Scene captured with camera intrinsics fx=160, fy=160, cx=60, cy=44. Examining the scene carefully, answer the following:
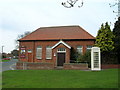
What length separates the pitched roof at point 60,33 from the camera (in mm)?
32603

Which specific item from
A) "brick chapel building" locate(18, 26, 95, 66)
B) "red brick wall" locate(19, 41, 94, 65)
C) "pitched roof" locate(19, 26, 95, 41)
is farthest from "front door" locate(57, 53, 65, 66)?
"pitched roof" locate(19, 26, 95, 41)

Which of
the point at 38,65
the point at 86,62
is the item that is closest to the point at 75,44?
the point at 86,62

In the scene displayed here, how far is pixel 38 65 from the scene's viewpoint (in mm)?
24719

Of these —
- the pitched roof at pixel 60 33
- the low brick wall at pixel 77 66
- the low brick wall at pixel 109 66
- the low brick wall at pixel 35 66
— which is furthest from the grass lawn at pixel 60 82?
the pitched roof at pixel 60 33

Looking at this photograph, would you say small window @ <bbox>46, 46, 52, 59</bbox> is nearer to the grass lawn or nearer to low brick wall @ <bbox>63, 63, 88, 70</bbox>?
low brick wall @ <bbox>63, 63, 88, 70</bbox>

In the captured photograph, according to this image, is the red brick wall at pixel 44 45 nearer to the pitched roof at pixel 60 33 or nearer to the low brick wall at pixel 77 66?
the pitched roof at pixel 60 33

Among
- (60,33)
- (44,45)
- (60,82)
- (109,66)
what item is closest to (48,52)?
(44,45)

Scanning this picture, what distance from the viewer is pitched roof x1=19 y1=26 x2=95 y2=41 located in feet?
107

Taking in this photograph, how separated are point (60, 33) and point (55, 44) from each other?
13.1 ft

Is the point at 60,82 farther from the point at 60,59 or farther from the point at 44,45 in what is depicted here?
the point at 44,45

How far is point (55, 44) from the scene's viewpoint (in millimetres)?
32031

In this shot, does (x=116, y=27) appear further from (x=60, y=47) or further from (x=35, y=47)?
(x=35, y=47)

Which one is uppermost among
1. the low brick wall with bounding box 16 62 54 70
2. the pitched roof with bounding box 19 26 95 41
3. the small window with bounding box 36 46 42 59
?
the pitched roof with bounding box 19 26 95 41

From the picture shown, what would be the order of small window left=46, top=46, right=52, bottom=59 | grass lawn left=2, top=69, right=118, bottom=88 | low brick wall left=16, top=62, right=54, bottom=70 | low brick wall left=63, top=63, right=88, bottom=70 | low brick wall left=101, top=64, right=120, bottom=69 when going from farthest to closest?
small window left=46, top=46, right=52, bottom=59 < low brick wall left=16, top=62, right=54, bottom=70 < low brick wall left=101, top=64, right=120, bottom=69 < low brick wall left=63, top=63, right=88, bottom=70 < grass lawn left=2, top=69, right=118, bottom=88
